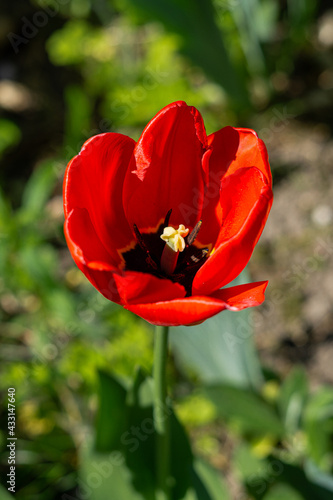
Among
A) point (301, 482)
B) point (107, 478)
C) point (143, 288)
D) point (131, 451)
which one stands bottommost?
point (301, 482)

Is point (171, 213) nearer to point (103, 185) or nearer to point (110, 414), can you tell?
point (103, 185)

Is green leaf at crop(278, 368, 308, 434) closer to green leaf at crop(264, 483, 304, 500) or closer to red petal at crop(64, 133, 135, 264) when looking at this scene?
green leaf at crop(264, 483, 304, 500)

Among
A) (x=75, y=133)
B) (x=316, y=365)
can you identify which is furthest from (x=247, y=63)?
(x=316, y=365)

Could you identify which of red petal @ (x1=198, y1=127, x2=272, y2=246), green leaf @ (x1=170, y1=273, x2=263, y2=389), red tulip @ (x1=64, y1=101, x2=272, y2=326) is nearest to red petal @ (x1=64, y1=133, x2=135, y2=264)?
red tulip @ (x1=64, y1=101, x2=272, y2=326)

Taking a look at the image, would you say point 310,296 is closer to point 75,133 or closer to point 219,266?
point 75,133

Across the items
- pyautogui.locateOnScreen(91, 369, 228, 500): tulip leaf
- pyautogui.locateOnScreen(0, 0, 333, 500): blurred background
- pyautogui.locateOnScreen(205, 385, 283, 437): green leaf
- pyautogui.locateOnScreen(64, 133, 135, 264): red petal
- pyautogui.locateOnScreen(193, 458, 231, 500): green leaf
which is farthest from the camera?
pyautogui.locateOnScreen(0, 0, 333, 500): blurred background

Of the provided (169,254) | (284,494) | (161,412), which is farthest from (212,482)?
(169,254)

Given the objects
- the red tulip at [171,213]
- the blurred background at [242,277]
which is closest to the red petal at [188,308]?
the red tulip at [171,213]
